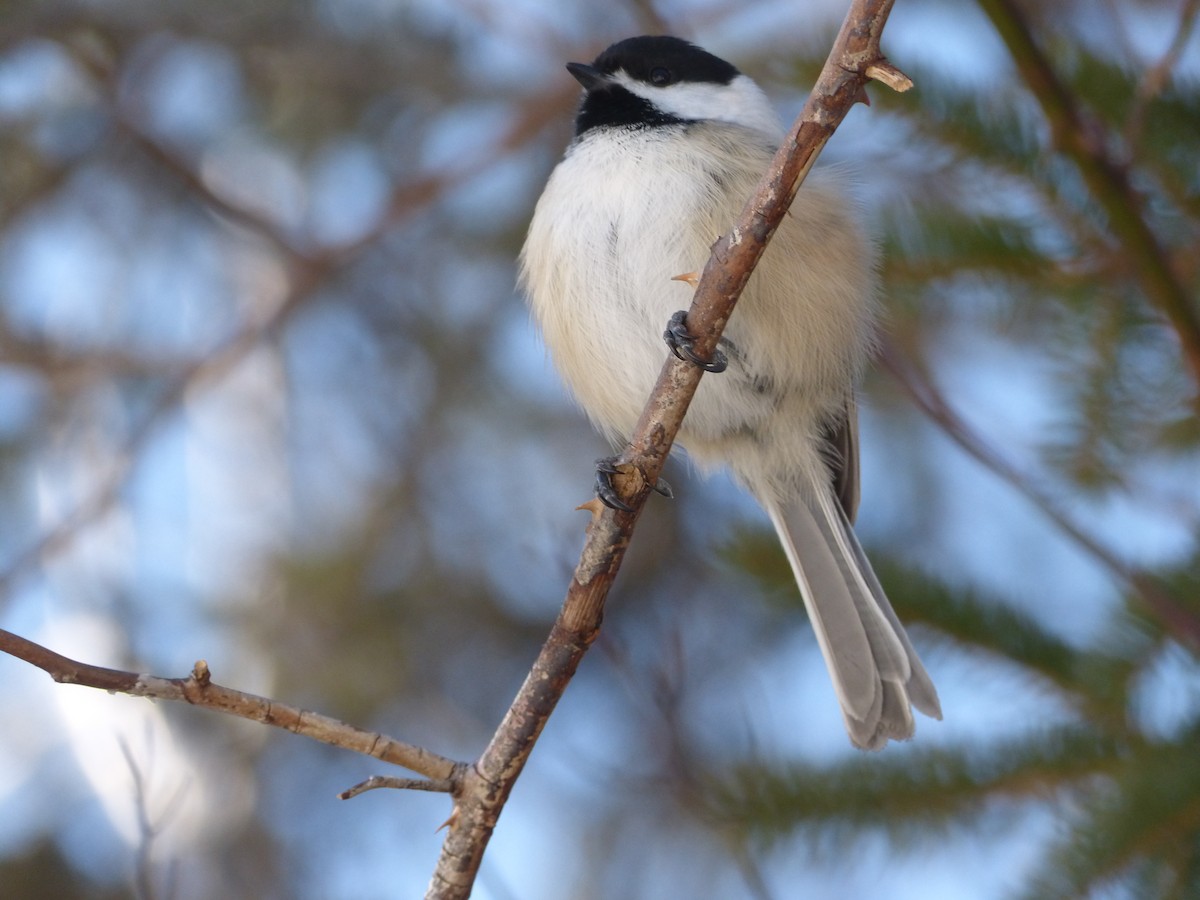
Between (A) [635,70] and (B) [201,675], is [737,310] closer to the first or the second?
(A) [635,70]

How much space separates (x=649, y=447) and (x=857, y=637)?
27.8 inches

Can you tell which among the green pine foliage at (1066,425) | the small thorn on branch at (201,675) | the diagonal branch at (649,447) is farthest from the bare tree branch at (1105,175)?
the small thorn on branch at (201,675)

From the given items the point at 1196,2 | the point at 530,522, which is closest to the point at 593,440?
the point at 530,522

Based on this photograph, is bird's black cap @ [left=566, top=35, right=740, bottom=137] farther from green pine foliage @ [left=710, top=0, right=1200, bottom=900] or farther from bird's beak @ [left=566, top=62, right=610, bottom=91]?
green pine foliage @ [left=710, top=0, right=1200, bottom=900]

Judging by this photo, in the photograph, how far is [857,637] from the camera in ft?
6.17

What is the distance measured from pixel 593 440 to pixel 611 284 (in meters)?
1.34

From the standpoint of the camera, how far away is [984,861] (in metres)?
1.58

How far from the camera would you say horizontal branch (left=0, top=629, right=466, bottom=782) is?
97 centimetres

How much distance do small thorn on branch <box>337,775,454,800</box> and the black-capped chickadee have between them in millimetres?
740

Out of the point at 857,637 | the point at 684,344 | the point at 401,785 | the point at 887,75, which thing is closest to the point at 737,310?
the point at 857,637

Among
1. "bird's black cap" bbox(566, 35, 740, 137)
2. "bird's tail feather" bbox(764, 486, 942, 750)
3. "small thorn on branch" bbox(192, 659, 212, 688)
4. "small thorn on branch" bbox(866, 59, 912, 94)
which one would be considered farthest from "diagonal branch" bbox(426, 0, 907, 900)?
"bird's black cap" bbox(566, 35, 740, 137)

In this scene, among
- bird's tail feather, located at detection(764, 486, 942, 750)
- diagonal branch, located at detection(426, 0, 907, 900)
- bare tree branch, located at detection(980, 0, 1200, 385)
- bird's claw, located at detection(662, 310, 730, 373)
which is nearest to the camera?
diagonal branch, located at detection(426, 0, 907, 900)

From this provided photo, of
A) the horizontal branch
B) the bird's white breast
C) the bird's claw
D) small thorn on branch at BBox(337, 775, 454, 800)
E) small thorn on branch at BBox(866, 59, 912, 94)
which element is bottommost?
small thorn on branch at BBox(337, 775, 454, 800)

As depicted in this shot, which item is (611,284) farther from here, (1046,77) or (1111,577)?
(1111,577)
